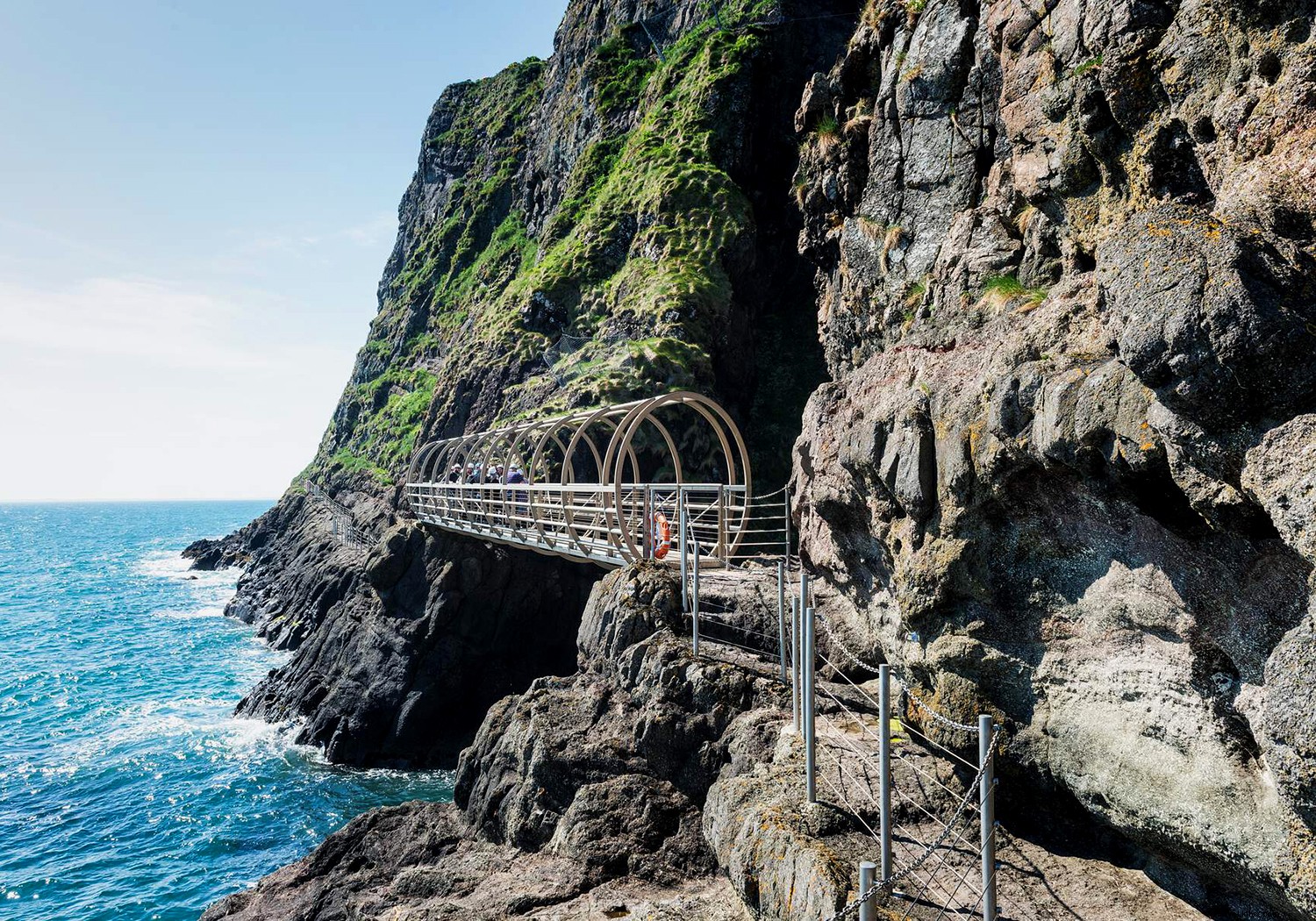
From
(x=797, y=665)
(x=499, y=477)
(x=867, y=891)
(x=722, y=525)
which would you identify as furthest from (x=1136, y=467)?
(x=499, y=477)

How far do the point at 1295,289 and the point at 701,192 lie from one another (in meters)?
33.5

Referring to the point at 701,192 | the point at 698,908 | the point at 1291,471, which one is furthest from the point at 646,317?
the point at 1291,471

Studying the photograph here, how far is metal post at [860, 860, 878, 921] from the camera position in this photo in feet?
15.3

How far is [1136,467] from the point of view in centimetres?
472

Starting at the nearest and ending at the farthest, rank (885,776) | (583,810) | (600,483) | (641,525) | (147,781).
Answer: (885,776) < (583,810) < (641,525) < (600,483) < (147,781)

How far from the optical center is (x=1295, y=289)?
4.11 metres

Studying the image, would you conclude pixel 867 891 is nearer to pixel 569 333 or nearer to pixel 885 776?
pixel 885 776

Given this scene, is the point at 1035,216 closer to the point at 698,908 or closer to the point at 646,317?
the point at 698,908

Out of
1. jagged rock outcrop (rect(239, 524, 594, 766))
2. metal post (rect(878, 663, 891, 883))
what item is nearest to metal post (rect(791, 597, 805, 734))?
metal post (rect(878, 663, 891, 883))

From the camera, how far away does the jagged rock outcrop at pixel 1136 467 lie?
411cm

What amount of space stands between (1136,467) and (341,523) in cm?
5156

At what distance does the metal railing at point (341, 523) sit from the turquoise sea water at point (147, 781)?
696 centimetres

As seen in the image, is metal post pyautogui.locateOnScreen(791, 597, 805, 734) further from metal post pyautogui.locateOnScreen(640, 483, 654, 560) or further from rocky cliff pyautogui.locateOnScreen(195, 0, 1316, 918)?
metal post pyautogui.locateOnScreen(640, 483, 654, 560)

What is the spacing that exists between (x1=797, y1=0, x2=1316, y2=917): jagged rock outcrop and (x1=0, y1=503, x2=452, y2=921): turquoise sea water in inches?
625
